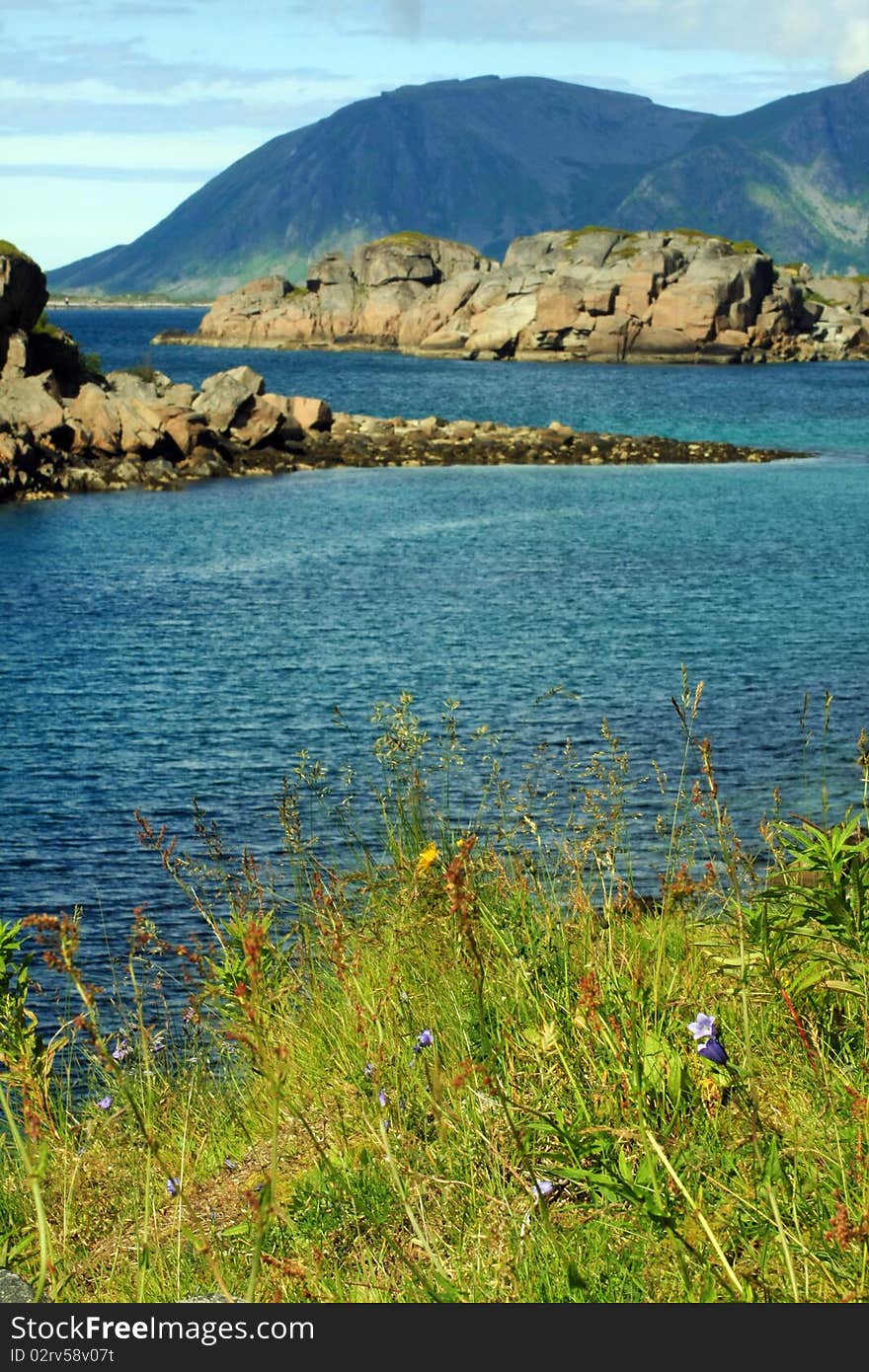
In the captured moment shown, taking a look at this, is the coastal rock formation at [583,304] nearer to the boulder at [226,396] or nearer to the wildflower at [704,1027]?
the boulder at [226,396]

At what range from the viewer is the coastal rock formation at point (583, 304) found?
149m

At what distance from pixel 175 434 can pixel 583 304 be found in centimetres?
10012

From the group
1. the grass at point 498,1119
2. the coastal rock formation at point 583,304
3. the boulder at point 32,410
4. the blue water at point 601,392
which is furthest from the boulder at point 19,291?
the coastal rock formation at point 583,304

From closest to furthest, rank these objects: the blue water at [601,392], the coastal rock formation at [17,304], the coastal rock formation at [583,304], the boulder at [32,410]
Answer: the boulder at [32,410] < the coastal rock formation at [17,304] < the blue water at [601,392] < the coastal rock formation at [583,304]

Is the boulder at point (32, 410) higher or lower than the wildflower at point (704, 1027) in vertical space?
lower

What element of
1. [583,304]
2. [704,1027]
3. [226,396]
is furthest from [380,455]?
[583,304]

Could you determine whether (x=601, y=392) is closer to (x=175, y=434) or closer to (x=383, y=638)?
(x=175, y=434)

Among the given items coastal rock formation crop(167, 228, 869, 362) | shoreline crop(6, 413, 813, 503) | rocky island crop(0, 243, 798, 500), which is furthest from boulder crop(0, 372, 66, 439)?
coastal rock formation crop(167, 228, 869, 362)

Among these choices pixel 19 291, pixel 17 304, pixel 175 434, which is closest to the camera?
pixel 175 434

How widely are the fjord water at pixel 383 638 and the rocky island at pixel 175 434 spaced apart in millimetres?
2437

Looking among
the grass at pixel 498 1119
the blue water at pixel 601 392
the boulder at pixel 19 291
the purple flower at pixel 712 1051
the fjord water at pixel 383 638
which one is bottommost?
the blue water at pixel 601 392

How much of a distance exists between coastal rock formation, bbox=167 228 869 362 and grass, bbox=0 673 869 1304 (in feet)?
479

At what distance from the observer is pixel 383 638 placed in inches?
1117

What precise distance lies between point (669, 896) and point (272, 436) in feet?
195
